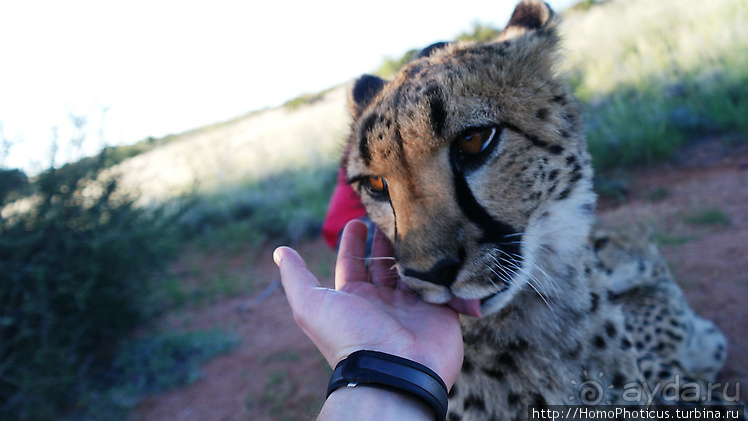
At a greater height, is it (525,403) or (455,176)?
(455,176)

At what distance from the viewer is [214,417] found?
2.50 metres

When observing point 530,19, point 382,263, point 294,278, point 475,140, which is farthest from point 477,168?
point 530,19

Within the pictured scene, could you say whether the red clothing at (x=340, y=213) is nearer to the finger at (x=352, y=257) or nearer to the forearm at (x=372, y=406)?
the finger at (x=352, y=257)

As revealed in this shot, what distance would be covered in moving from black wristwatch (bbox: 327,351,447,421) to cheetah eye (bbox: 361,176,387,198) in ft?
1.43

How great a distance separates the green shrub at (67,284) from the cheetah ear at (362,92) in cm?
237

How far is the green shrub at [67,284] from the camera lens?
2.58 metres

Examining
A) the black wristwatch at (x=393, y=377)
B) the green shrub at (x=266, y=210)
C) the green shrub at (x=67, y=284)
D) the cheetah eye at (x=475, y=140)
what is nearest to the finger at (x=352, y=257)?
the black wristwatch at (x=393, y=377)

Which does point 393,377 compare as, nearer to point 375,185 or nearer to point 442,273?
point 442,273

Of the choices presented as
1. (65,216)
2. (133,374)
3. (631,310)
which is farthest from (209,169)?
(631,310)

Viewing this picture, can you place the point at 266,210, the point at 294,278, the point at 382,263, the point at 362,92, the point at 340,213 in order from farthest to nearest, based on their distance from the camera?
the point at 266,210 < the point at 340,213 < the point at 362,92 < the point at 382,263 < the point at 294,278

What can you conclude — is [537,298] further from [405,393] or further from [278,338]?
[278,338]

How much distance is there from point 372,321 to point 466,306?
229 mm

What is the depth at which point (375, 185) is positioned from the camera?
120 centimetres

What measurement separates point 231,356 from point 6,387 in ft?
4.21
